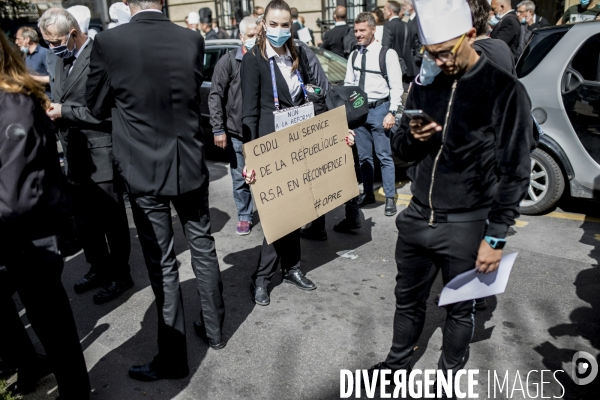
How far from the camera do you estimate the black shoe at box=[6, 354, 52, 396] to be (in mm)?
3301

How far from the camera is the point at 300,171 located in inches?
163

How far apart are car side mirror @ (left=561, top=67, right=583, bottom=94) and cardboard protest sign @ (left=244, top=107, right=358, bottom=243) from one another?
2.51 meters

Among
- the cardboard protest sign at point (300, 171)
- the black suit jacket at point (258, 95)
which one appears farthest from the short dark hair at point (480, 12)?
the black suit jacket at point (258, 95)

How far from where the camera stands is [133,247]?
18.0ft

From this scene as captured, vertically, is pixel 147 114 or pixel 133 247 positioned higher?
pixel 147 114

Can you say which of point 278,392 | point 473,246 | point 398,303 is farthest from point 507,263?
point 278,392

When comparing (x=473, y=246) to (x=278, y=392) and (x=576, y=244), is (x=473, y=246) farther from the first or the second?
(x=576, y=244)

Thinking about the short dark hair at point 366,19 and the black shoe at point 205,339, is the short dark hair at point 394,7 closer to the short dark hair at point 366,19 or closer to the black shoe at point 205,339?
the short dark hair at point 366,19

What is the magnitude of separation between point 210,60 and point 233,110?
3121 mm

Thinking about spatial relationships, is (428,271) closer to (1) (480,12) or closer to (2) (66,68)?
(1) (480,12)

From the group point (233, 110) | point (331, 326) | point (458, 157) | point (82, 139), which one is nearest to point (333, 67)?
point (233, 110)

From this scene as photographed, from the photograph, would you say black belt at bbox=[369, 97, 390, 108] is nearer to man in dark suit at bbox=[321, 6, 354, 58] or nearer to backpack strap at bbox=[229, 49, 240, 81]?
backpack strap at bbox=[229, 49, 240, 81]

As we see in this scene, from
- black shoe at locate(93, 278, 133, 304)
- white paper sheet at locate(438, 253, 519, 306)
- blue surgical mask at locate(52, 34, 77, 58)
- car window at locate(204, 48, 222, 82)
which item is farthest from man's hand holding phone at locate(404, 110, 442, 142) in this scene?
car window at locate(204, 48, 222, 82)

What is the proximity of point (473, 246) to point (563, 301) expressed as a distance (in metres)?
1.83
